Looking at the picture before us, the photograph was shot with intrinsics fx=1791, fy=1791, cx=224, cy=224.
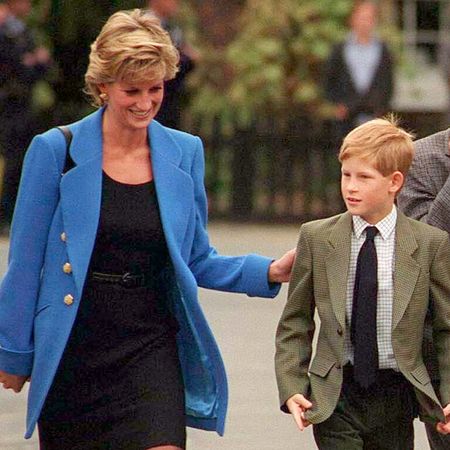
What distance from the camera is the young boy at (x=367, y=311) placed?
5004 mm

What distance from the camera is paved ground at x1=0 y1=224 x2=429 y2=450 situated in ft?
25.0

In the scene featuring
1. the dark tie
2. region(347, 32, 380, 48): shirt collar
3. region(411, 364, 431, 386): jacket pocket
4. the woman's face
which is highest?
the woman's face

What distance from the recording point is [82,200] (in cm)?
517

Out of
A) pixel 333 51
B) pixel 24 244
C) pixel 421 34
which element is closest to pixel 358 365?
pixel 24 244

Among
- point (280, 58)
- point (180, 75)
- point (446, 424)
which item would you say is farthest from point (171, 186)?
point (280, 58)

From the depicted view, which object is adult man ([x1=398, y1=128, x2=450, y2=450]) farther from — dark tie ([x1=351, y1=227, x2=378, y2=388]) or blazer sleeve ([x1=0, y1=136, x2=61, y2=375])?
blazer sleeve ([x1=0, y1=136, x2=61, y2=375])

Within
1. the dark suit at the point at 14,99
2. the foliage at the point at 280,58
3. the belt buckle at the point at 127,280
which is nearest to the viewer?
the belt buckle at the point at 127,280

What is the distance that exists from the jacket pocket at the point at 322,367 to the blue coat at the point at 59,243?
1.43 ft

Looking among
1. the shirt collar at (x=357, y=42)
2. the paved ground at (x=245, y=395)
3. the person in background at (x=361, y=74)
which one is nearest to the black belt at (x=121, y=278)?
the paved ground at (x=245, y=395)

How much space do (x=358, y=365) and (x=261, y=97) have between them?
14.9m

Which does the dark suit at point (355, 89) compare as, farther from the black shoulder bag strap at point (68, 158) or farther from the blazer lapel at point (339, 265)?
the blazer lapel at point (339, 265)

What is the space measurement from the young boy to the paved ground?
7.98 ft

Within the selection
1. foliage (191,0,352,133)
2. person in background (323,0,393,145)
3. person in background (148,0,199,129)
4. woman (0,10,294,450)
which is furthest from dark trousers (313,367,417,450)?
foliage (191,0,352,133)

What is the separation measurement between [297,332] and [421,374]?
1.22 ft
